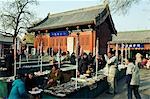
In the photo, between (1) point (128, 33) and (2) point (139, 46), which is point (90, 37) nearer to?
(2) point (139, 46)

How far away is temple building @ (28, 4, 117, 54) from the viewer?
22.8 m

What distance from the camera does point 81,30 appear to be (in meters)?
23.4

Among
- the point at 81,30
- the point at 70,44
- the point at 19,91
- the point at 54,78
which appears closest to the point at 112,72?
the point at 54,78

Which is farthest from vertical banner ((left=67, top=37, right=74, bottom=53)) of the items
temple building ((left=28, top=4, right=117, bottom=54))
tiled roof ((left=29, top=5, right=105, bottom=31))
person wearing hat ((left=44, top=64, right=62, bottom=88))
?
person wearing hat ((left=44, top=64, right=62, bottom=88))

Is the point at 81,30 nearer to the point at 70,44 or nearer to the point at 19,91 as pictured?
the point at 70,44

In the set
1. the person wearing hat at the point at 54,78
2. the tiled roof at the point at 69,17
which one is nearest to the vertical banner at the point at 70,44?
the tiled roof at the point at 69,17

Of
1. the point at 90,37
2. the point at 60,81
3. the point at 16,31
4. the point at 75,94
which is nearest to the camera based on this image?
the point at 75,94

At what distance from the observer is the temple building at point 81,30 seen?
2275cm

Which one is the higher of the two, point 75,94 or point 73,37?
point 73,37

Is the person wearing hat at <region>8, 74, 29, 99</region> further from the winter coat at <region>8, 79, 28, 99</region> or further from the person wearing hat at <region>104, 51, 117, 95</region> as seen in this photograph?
the person wearing hat at <region>104, 51, 117, 95</region>

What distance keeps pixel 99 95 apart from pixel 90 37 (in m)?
13.2

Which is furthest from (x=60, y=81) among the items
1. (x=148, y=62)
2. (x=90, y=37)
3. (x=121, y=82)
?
(x=148, y=62)

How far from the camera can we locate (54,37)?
2628 cm

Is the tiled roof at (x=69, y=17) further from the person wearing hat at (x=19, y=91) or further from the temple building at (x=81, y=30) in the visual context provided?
the person wearing hat at (x=19, y=91)
